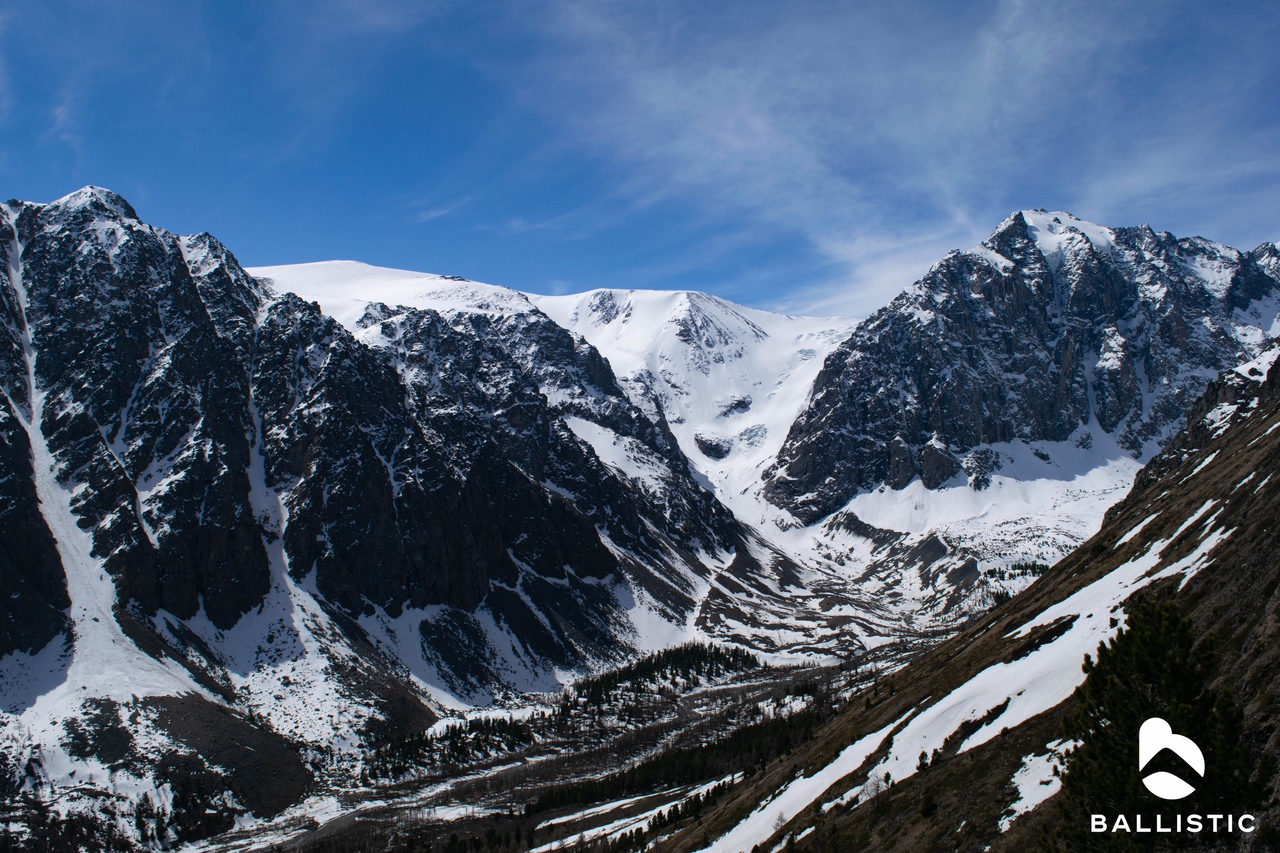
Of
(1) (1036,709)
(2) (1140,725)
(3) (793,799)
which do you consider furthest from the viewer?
(3) (793,799)

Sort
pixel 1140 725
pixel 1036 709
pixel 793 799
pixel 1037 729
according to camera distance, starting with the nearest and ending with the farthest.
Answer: pixel 1140 725 → pixel 1037 729 → pixel 1036 709 → pixel 793 799

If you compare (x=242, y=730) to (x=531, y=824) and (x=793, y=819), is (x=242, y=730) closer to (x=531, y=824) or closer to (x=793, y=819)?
(x=531, y=824)

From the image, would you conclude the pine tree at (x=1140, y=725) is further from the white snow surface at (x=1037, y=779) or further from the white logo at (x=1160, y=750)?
the white snow surface at (x=1037, y=779)

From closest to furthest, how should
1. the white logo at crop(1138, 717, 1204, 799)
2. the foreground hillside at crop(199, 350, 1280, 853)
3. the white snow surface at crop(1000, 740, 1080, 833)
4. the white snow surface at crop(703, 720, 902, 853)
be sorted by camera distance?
the white logo at crop(1138, 717, 1204, 799)
the foreground hillside at crop(199, 350, 1280, 853)
the white snow surface at crop(1000, 740, 1080, 833)
the white snow surface at crop(703, 720, 902, 853)

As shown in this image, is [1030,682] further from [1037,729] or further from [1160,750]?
[1160,750]

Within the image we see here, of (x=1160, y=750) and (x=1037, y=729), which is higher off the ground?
(x=1160, y=750)

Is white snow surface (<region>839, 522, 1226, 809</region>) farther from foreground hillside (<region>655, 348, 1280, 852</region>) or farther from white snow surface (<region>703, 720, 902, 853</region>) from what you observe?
white snow surface (<region>703, 720, 902, 853</region>)

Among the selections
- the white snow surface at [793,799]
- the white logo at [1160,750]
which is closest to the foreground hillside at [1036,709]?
the white snow surface at [793,799]

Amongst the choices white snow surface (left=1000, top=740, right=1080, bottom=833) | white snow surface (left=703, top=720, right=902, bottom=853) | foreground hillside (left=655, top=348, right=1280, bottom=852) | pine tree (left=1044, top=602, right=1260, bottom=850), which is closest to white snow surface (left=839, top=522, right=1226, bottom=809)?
foreground hillside (left=655, top=348, right=1280, bottom=852)

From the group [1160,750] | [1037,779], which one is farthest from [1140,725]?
[1037,779]

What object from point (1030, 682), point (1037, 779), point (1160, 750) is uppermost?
point (1160, 750)
